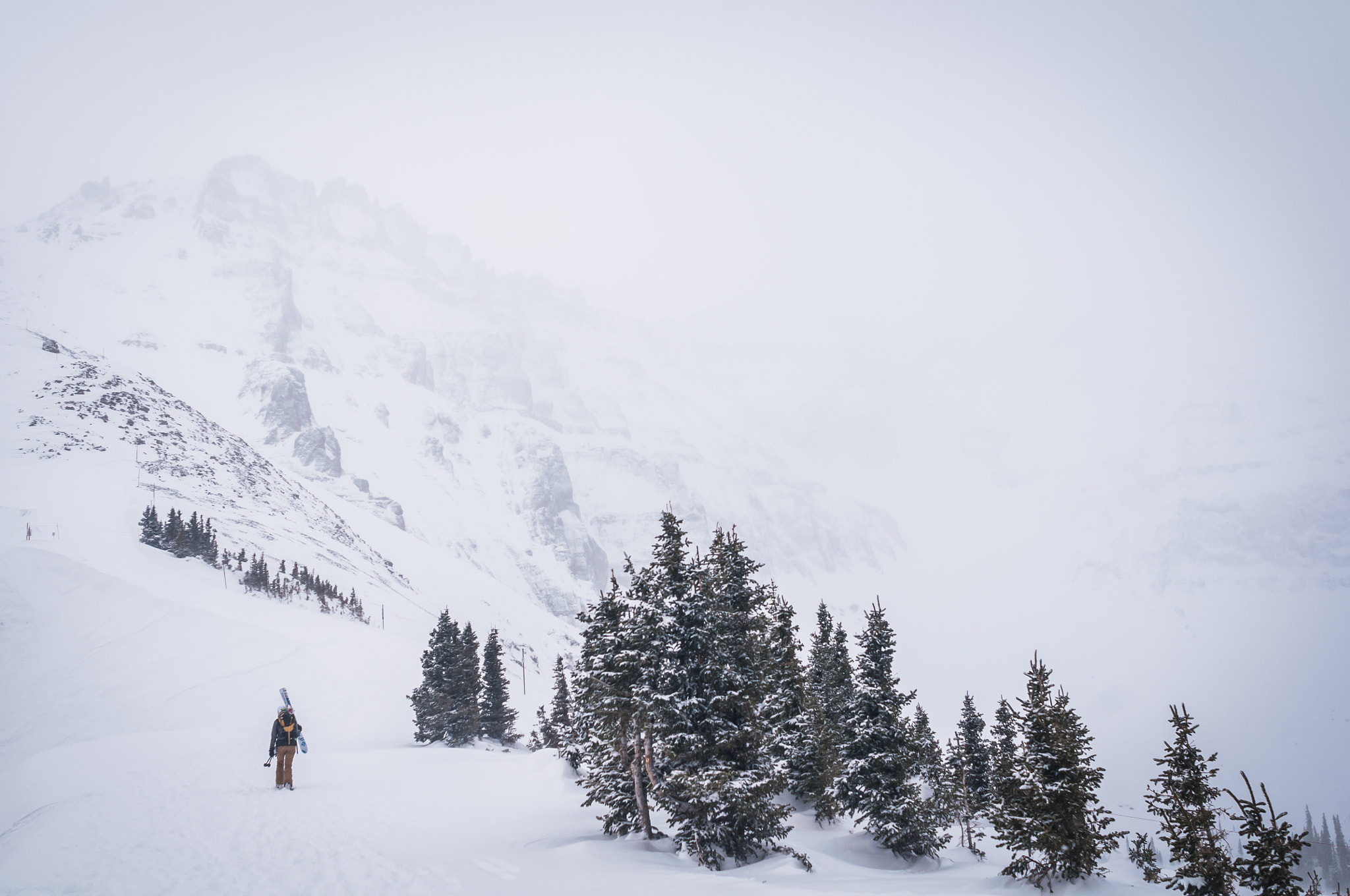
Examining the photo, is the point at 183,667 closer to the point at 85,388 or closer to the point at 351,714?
the point at 351,714

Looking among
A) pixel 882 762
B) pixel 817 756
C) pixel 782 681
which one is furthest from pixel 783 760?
pixel 817 756

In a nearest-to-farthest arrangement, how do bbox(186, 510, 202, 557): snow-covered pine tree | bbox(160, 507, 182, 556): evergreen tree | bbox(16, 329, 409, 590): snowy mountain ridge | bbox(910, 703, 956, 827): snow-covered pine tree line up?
bbox(910, 703, 956, 827): snow-covered pine tree, bbox(160, 507, 182, 556): evergreen tree, bbox(186, 510, 202, 557): snow-covered pine tree, bbox(16, 329, 409, 590): snowy mountain ridge

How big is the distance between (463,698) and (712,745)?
121 ft

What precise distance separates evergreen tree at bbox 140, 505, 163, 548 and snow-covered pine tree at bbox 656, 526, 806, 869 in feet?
274

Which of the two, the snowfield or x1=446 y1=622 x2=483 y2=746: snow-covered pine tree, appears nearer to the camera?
the snowfield

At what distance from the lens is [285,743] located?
19703mm

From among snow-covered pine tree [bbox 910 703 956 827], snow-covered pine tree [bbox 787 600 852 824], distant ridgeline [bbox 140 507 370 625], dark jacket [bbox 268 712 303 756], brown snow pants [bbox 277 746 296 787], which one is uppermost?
distant ridgeline [bbox 140 507 370 625]

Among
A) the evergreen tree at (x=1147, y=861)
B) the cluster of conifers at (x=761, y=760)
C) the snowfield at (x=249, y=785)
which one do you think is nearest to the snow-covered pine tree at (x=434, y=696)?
the snowfield at (x=249, y=785)

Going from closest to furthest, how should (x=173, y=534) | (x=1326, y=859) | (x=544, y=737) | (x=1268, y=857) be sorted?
1. (x=1268, y=857)
2. (x=544, y=737)
3. (x=173, y=534)
4. (x=1326, y=859)

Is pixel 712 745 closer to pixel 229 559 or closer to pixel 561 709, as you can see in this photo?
pixel 561 709

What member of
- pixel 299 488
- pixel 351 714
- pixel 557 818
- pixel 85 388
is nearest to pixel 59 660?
pixel 351 714

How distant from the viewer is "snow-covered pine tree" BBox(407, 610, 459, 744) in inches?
1857

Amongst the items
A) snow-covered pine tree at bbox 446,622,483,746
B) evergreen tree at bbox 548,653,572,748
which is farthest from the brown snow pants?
evergreen tree at bbox 548,653,572,748

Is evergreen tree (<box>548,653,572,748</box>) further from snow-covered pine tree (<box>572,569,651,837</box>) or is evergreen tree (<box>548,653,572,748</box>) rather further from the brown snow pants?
snow-covered pine tree (<box>572,569,651,837</box>)
